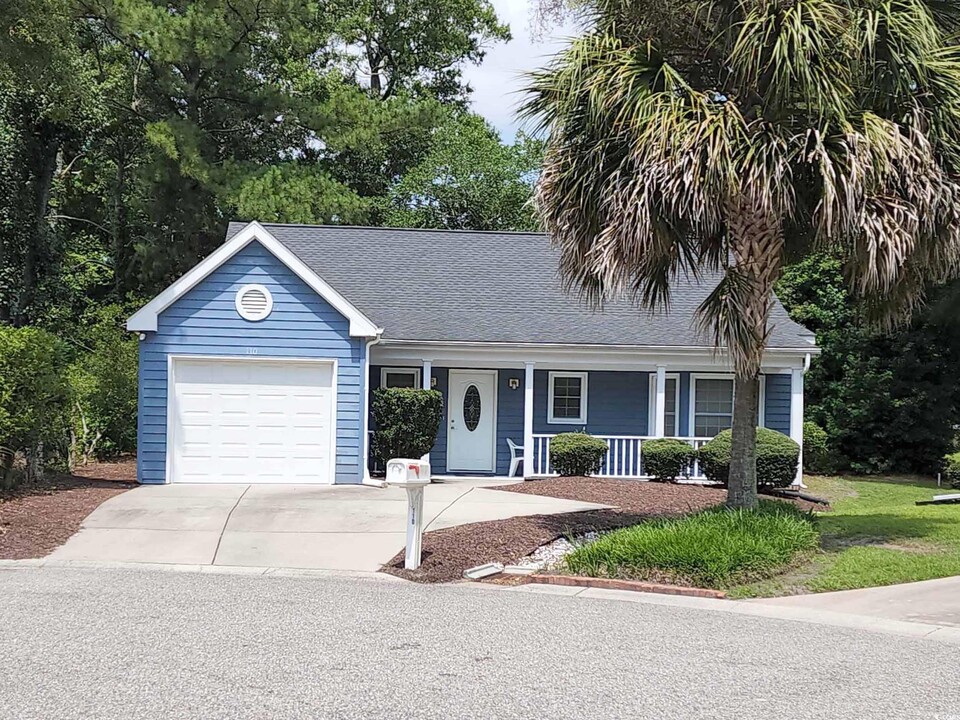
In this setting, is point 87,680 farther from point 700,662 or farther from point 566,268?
point 566,268

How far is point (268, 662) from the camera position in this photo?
6.70 metres

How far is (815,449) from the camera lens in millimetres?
22891

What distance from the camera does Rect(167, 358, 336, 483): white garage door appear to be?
1723 cm

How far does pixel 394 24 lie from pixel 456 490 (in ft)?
87.9

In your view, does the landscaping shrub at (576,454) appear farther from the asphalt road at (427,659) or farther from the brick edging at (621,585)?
the asphalt road at (427,659)

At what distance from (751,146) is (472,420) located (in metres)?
11.3

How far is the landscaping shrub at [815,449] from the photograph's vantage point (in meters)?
22.7

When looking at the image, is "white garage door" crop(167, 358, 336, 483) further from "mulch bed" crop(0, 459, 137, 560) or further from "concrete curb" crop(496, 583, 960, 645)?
"concrete curb" crop(496, 583, 960, 645)

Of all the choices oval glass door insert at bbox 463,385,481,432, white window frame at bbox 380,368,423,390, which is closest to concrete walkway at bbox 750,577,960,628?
oval glass door insert at bbox 463,385,481,432

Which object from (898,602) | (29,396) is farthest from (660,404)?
(29,396)

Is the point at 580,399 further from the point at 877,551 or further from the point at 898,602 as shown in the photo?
the point at 898,602

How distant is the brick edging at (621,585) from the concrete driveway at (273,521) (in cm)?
205

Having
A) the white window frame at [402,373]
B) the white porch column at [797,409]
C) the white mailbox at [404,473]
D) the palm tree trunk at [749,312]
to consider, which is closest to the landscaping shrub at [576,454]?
the white window frame at [402,373]

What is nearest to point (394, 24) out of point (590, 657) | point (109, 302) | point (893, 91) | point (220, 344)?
point (109, 302)
